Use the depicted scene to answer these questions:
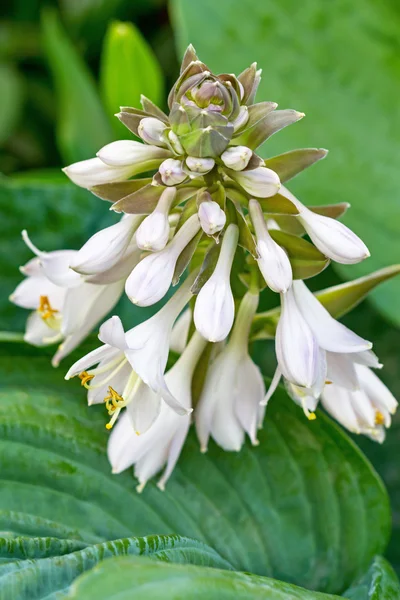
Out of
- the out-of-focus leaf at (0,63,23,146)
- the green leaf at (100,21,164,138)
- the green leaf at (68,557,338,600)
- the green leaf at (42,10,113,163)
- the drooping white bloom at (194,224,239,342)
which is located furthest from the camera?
the out-of-focus leaf at (0,63,23,146)

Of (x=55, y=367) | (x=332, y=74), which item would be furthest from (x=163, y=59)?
(x=55, y=367)

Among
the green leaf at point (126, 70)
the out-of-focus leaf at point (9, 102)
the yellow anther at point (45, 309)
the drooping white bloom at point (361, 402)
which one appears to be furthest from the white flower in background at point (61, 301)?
the out-of-focus leaf at point (9, 102)

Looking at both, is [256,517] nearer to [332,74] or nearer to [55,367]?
[55,367]

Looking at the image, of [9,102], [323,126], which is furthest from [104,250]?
[9,102]

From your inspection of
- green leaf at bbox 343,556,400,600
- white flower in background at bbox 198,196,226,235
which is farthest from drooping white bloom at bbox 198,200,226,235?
green leaf at bbox 343,556,400,600

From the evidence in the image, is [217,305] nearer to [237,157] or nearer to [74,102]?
[237,157]

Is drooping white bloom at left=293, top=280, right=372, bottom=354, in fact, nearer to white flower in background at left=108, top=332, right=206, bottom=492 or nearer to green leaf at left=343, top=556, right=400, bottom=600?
white flower in background at left=108, top=332, right=206, bottom=492
